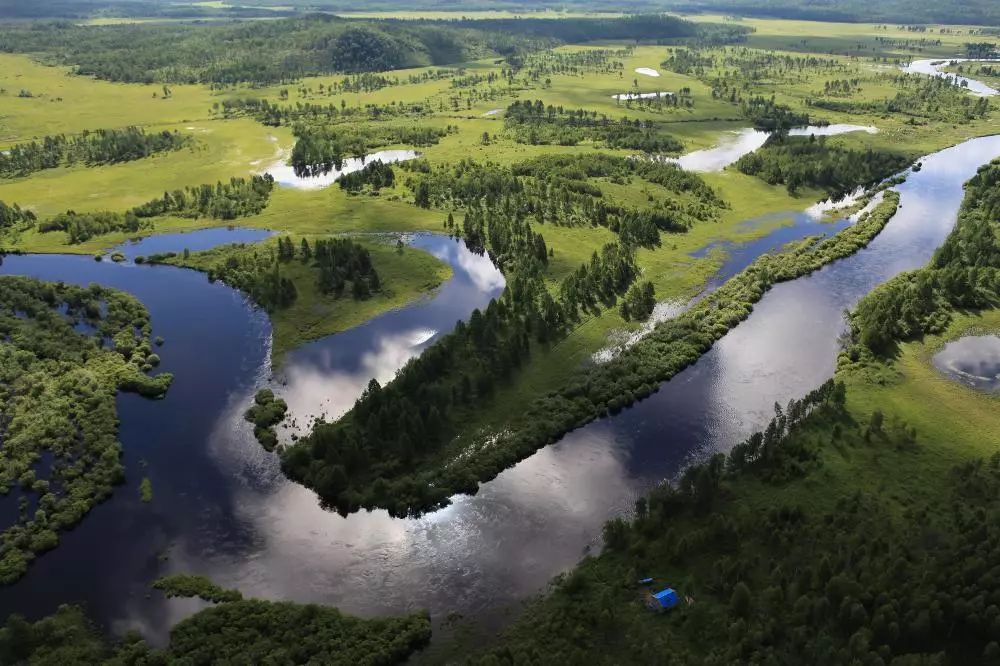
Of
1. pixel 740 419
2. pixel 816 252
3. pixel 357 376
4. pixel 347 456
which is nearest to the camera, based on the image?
pixel 347 456

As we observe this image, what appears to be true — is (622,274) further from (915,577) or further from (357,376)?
(915,577)

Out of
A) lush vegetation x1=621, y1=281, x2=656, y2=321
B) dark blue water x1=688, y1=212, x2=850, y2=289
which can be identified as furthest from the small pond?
lush vegetation x1=621, y1=281, x2=656, y2=321

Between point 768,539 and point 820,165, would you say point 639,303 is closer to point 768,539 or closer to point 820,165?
point 768,539

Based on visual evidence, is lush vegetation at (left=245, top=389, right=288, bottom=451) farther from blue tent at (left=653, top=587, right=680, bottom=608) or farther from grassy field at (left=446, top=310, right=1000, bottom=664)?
blue tent at (left=653, top=587, right=680, bottom=608)

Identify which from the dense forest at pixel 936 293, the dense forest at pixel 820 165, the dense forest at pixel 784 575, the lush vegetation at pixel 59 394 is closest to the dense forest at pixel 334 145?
the lush vegetation at pixel 59 394

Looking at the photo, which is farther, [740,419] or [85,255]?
[85,255]

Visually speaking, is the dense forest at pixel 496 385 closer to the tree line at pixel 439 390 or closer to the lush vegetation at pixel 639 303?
the tree line at pixel 439 390

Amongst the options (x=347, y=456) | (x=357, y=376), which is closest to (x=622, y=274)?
(x=357, y=376)
